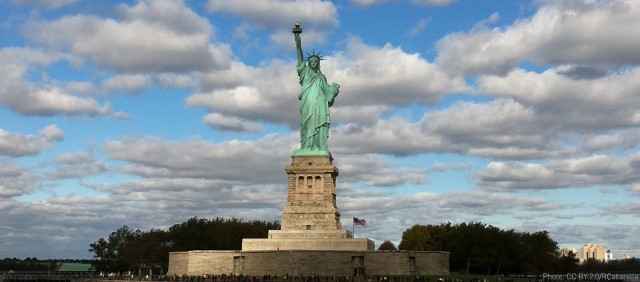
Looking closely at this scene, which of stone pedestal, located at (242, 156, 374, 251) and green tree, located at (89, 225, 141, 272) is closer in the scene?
stone pedestal, located at (242, 156, 374, 251)

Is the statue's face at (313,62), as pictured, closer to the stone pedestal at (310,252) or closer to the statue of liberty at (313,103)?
the statue of liberty at (313,103)

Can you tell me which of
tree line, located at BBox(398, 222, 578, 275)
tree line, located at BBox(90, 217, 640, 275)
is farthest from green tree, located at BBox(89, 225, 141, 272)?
tree line, located at BBox(398, 222, 578, 275)

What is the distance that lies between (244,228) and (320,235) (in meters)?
35.8

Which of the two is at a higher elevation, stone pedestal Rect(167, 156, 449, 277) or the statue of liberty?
the statue of liberty

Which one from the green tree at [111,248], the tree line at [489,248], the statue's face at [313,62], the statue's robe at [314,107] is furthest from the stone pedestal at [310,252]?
the green tree at [111,248]

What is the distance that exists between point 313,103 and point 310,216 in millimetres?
9787

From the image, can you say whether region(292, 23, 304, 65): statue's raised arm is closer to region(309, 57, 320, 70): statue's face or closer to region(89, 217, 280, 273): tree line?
region(309, 57, 320, 70): statue's face

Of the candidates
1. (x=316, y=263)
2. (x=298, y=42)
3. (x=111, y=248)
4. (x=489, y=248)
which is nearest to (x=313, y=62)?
(x=298, y=42)

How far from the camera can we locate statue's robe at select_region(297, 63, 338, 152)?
67625mm

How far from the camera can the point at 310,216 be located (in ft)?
211

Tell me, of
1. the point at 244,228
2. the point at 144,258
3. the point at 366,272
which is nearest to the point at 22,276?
the point at 144,258

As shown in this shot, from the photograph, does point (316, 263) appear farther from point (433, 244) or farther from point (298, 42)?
point (433, 244)

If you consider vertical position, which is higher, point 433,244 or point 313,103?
point 313,103

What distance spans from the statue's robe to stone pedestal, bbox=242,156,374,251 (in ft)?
5.85
